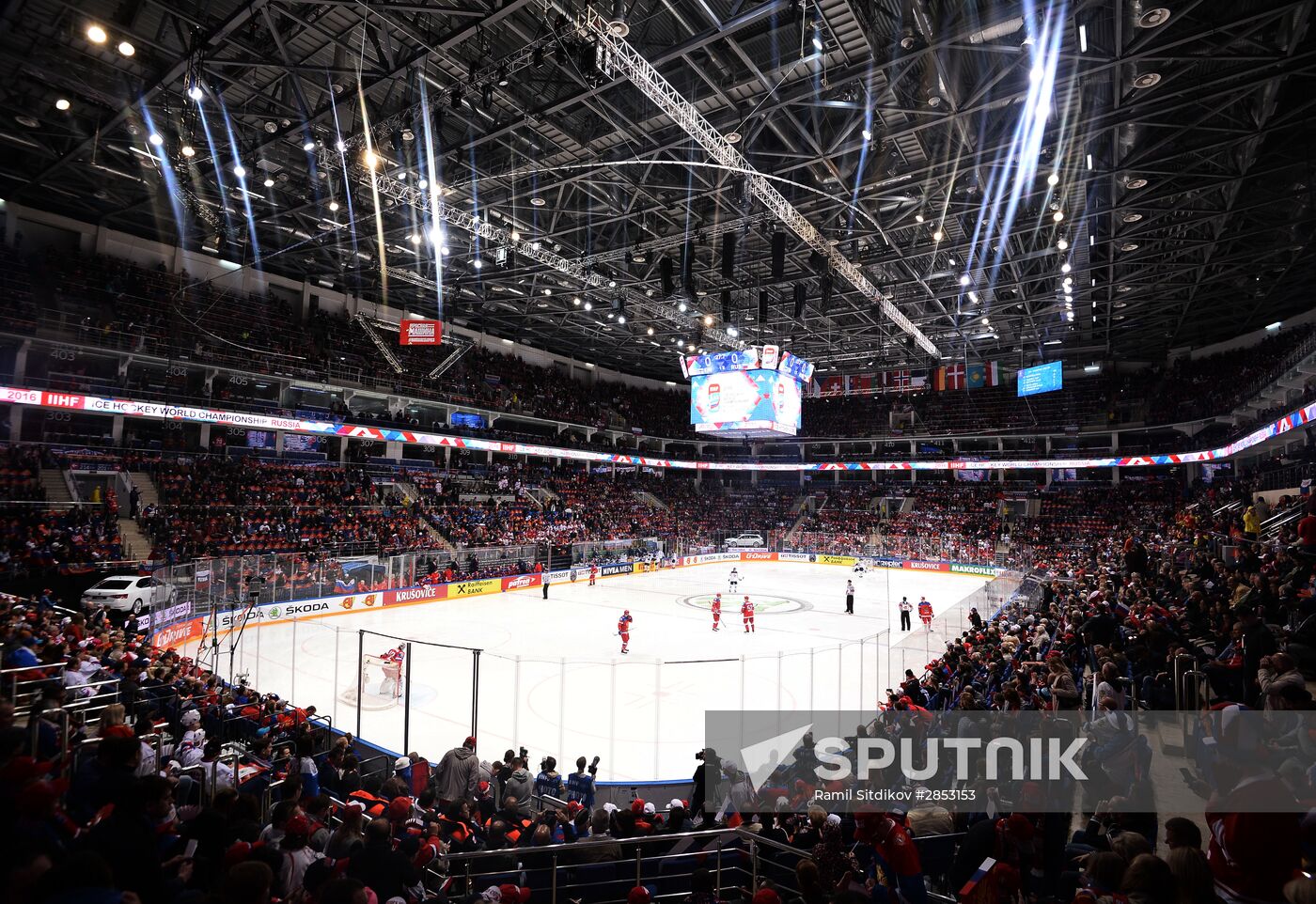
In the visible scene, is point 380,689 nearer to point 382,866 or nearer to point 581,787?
point 581,787

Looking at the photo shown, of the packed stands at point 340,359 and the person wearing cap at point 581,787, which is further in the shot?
the packed stands at point 340,359

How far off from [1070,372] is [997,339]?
498 inches

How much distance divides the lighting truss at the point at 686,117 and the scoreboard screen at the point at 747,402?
23.0 ft

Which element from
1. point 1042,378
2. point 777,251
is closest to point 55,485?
point 777,251

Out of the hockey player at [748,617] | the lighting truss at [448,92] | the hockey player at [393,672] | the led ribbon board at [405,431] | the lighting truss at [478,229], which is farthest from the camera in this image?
the led ribbon board at [405,431]

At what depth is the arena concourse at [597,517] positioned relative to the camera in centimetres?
505

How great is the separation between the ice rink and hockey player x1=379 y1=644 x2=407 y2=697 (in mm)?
299

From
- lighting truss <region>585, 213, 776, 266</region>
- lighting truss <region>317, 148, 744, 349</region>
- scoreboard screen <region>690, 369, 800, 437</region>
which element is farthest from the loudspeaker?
scoreboard screen <region>690, 369, 800, 437</region>

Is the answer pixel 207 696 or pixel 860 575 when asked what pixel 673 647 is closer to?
pixel 207 696

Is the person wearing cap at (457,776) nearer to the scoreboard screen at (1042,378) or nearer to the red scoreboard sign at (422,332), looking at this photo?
the red scoreboard sign at (422,332)

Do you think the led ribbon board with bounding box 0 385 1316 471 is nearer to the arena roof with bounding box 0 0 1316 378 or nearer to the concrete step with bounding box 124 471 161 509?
the concrete step with bounding box 124 471 161 509

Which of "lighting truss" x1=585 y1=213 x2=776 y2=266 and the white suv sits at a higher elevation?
"lighting truss" x1=585 y1=213 x2=776 y2=266

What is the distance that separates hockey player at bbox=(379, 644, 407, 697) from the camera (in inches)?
479

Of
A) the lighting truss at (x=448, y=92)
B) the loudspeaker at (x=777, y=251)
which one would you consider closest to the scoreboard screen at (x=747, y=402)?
the loudspeaker at (x=777, y=251)
